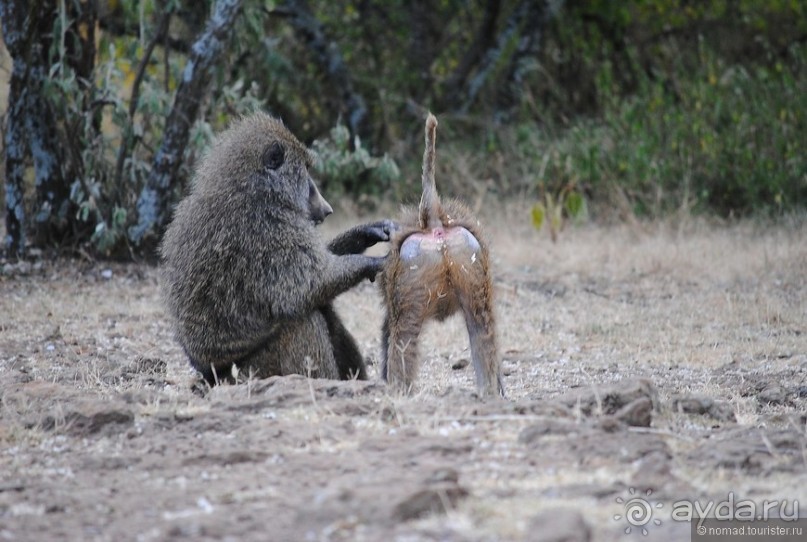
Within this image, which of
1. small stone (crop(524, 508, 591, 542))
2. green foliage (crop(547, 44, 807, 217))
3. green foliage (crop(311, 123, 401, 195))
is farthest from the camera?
green foliage (crop(547, 44, 807, 217))

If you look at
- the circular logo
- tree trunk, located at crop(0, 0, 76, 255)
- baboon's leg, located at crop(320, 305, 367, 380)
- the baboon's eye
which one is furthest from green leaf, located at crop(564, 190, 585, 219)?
the circular logo

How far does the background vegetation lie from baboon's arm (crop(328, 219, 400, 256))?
3849 millimetres

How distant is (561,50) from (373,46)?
2.57 m

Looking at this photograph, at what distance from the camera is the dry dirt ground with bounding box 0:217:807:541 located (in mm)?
3305

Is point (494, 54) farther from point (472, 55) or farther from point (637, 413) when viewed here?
point (637, 413)

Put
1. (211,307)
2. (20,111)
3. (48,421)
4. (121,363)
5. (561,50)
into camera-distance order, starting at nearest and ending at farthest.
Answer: (48,421) → (211,307) → (121,363) → (20,111) → (561,50)

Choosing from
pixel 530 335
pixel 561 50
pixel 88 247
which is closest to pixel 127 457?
pixel 530 335

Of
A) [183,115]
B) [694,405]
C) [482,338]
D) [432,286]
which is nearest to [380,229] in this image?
[432,286]

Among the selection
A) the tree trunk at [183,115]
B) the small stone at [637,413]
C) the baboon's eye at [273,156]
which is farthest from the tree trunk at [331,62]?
the small stone at [637,413]

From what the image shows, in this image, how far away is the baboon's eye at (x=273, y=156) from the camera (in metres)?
5.75

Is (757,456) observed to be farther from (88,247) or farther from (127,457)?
(88,247)

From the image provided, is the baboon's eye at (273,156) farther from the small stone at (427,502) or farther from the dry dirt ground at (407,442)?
the small stone at (427,502)

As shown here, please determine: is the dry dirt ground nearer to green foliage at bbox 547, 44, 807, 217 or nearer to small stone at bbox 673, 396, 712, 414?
small stone at bbox 673, 396, 712, 414

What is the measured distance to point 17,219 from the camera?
9945 mm
